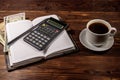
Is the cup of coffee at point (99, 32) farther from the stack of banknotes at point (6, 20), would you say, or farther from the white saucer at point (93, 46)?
the stack of banknotes at point (6, 20)

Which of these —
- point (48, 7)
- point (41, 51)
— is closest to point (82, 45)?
point (41, 51)

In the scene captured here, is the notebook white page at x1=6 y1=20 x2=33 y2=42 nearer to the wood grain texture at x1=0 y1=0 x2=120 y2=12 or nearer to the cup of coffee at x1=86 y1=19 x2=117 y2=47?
the wood grain texture at x1=0 y1=0 x2=120 y2=12

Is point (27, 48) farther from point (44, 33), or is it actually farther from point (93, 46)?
point (93, 46)

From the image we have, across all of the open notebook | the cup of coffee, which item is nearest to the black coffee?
the cup of coffee

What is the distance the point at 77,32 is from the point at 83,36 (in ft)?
0.13

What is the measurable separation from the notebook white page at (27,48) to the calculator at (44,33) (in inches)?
0.7

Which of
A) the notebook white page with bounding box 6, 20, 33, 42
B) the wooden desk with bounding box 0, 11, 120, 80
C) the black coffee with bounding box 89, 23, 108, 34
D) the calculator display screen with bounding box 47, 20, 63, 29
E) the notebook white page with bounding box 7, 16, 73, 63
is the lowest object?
the wooden desk with bounding box 0, 11, 120, 80

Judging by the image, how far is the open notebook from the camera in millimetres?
1011

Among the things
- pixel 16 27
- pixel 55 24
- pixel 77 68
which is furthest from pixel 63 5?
pixel 77 68

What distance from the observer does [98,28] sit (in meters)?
1.08

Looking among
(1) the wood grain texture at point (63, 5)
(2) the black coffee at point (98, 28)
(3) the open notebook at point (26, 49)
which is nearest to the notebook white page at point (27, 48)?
(3) the open notebook at point (26, 49)

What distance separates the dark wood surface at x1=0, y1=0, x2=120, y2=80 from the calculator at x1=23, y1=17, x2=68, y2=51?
7 centimetres

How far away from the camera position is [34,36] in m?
1.08

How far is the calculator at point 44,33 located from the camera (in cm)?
105
